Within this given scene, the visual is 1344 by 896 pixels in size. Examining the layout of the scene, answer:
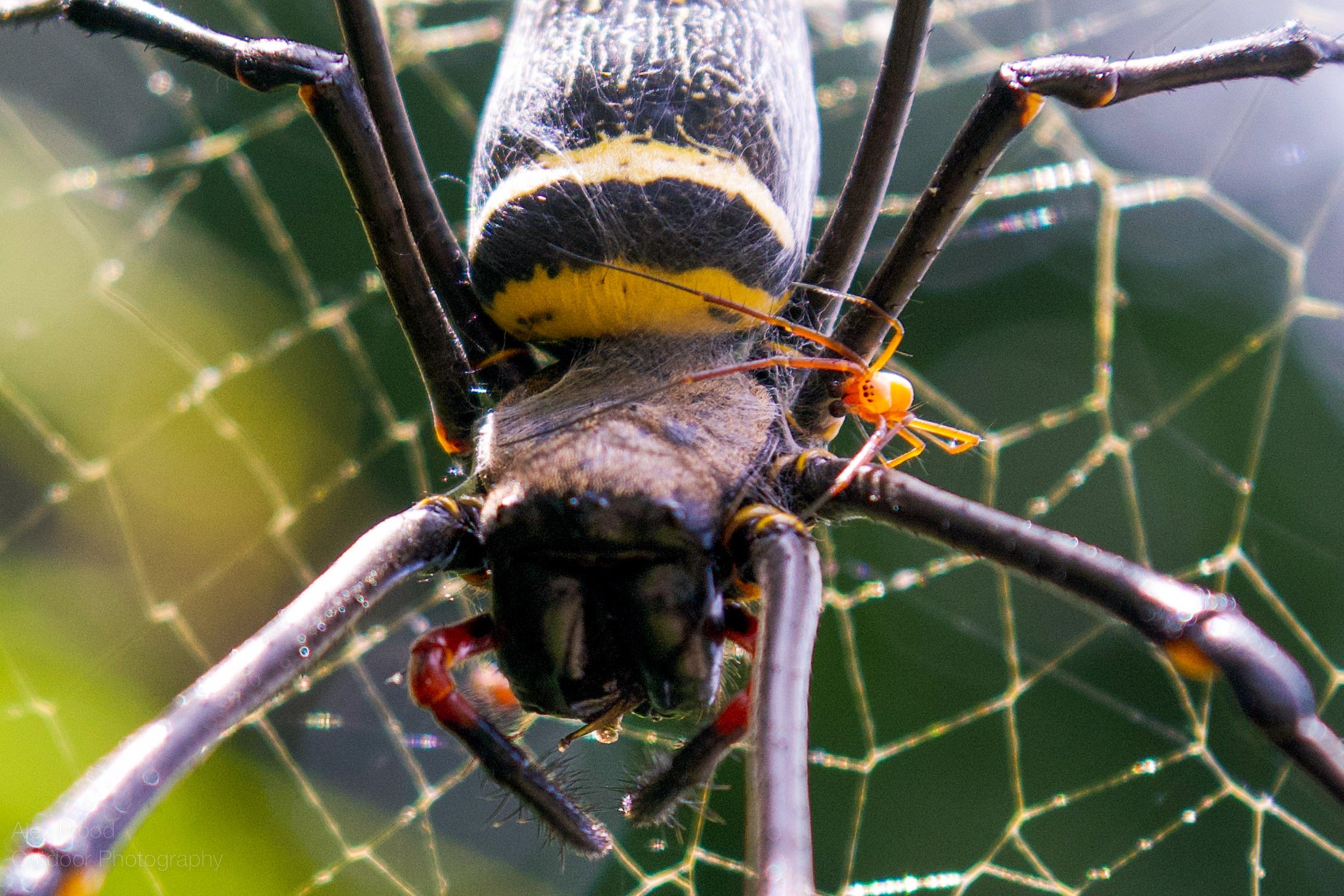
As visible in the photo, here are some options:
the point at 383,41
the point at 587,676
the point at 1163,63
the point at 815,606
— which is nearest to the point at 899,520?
the point at 815,606

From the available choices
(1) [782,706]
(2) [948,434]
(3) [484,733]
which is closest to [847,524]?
(2) [948,434]

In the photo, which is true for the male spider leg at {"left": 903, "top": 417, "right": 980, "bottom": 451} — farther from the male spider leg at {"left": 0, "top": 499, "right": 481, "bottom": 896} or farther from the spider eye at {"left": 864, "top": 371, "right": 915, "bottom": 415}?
the male spider leg at {"left": 0, "top": 499, "right": 481, "bottom": 896}

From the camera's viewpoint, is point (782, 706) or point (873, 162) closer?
point (782, 706)

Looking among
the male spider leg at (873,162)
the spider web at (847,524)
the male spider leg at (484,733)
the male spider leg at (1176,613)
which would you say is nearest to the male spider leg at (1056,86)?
the male spider leg at (873,162)

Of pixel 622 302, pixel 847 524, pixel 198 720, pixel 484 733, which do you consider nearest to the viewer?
pixel 198 720

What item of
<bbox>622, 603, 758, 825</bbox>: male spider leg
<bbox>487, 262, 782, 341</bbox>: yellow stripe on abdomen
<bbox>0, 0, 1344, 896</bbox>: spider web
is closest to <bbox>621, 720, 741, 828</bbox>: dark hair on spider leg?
<bbox>622, 603, 758, 825</bbox>: male spider leg

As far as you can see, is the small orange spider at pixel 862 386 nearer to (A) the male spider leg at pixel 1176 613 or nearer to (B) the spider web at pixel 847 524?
(A) the male spider leg at pixel 1176 613

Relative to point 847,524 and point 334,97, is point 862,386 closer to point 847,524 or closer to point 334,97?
point 334,97
